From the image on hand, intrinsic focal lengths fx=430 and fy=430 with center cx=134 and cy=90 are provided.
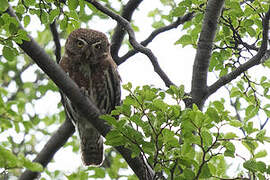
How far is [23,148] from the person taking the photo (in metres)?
8.39

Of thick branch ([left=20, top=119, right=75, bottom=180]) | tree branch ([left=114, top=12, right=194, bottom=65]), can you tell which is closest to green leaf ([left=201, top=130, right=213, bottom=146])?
tree branch ([left=114, top=12, right=194, bottom=65])

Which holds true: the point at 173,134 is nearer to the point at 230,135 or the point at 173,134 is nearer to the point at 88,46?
the point at 230,135

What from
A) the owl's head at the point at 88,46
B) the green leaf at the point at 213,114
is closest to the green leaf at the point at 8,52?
the green leaf at the point at 213,114

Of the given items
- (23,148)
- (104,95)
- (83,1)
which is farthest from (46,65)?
(23,148)

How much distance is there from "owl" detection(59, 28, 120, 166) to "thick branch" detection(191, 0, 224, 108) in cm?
145

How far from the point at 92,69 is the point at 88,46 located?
303 millimetres

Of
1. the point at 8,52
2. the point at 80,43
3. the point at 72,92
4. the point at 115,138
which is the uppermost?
the point at 80,43

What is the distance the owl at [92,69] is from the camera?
5285 mm

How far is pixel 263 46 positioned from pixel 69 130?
3.31 m

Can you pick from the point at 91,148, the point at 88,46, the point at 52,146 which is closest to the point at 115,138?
the point at 88,46

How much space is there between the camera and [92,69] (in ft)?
17.6

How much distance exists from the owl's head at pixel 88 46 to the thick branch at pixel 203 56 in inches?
63.6

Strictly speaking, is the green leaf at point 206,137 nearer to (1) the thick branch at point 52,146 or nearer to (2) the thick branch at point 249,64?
(2) the thick branch at point 249,64

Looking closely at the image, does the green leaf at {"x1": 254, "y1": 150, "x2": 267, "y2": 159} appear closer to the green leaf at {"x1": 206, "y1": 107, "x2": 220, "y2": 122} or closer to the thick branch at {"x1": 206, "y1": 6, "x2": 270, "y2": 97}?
the green leaf at {"x1": 206, "y1": 107, "x2": 220, "y2": 122}
